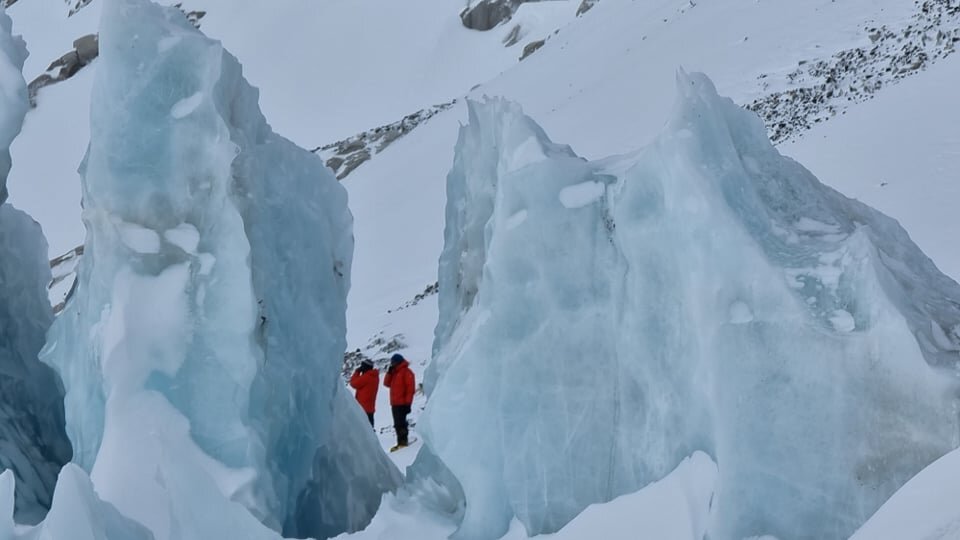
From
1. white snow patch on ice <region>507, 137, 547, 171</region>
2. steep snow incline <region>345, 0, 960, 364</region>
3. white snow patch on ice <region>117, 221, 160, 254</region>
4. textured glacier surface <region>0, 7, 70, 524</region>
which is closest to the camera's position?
white snow patch on ice <region>507, 137, 547, 171</region>

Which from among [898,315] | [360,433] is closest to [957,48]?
[360,433]

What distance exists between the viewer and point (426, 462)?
27.2ft

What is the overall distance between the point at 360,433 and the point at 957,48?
40.0 feet

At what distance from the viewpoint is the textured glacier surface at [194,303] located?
280 inches

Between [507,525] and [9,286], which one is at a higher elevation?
[9,286]

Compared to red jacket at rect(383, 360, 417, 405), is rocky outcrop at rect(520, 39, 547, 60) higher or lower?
lower

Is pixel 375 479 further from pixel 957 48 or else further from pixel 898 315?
pixel 957 48

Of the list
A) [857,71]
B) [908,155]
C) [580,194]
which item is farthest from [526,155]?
[857,71]

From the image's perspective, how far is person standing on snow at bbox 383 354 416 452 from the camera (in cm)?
1224

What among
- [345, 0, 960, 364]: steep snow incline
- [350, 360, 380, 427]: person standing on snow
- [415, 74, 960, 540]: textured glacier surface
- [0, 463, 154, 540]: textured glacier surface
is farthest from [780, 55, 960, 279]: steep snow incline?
[0, 463, 154, 540]: textured glacier surface

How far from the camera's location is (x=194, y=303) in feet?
24.5

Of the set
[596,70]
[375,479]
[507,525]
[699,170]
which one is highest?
[699,170]

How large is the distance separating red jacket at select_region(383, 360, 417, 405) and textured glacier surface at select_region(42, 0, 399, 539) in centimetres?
354

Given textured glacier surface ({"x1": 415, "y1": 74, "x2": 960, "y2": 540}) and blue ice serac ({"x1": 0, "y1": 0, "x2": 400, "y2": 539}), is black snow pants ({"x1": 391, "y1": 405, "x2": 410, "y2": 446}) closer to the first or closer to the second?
blue ice serac ({"x1": 0, "y1": 0, "x2": 400, "y2": 539})
